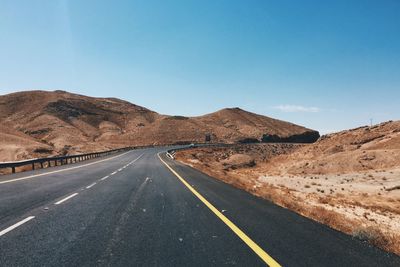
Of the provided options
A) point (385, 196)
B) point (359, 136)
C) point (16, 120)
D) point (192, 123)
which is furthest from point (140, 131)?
point (385, 196)

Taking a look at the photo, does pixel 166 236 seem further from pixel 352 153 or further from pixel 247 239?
pixel 352 153

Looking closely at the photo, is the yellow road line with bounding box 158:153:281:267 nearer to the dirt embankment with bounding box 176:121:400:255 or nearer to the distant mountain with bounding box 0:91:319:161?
the dirt embankment with bounding box 176:121:400:255

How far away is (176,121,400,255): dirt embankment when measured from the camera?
33.1 ft

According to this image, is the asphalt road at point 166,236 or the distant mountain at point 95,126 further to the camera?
the distant mountain at point 95,126

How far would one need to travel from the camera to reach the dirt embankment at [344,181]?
1008 centimetres

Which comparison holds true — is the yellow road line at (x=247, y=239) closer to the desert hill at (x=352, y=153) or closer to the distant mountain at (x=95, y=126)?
the desert hill at (x=352, y=153)

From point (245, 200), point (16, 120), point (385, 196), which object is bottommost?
point (385, 196)

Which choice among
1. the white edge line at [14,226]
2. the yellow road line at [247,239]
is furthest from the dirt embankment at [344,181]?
the white edge line at [14,226]

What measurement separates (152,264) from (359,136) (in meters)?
57.4

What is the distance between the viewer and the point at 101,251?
5.33m

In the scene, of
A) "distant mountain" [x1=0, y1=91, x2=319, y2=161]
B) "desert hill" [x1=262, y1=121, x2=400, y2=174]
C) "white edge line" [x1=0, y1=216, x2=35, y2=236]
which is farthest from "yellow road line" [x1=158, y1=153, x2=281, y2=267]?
"distant mountain" [x1=0, y1=91, x2=319, y2=161]

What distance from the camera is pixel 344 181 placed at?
1326 inches

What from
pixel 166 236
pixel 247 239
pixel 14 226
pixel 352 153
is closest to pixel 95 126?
pixel 352 153

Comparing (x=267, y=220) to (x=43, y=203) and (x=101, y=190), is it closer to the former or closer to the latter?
(x=43, y=203)
